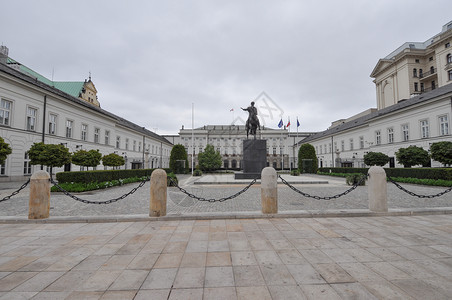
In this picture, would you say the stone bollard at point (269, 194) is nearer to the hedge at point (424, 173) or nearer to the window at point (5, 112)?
the hedge at point (424, 173)

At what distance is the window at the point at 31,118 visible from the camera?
20547 mm

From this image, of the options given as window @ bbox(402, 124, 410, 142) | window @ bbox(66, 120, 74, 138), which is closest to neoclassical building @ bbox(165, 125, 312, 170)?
window @ bbox(402, 124, 410, 142)

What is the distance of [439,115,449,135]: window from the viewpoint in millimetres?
22505

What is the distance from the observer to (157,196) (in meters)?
6.34

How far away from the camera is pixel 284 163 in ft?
230

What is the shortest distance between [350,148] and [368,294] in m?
45.0

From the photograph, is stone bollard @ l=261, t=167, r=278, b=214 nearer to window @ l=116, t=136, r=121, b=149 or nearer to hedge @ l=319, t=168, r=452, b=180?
hedge @ l=319, t=168, r=452, b=180

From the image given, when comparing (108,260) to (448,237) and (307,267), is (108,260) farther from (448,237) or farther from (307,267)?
(448,237)

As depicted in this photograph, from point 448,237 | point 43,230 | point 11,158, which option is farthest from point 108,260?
point 11,158

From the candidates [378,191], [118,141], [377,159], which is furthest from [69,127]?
[377,159]

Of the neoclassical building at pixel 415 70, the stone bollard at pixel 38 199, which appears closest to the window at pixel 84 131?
the stone bollard at pixel 38 199

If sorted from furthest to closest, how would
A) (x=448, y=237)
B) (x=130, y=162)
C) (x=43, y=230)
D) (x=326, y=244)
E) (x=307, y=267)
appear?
(x=130, y=162) → (x=43, y=230) → (x=448, y=237) → (x=326, y=244) → (x=307, y=267)

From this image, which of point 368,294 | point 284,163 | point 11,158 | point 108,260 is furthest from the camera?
point 284,163

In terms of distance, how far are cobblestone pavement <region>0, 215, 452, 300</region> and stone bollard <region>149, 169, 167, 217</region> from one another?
2.11 feet
